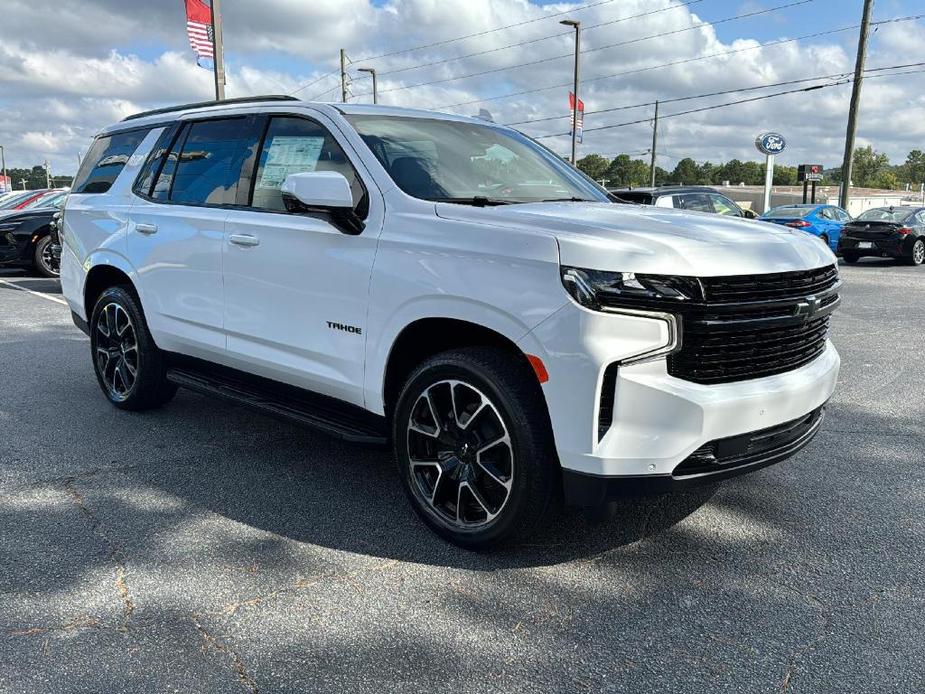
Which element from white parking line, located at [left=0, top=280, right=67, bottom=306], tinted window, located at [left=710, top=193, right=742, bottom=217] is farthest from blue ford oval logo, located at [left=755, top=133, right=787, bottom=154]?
white parking line, located at [left=0, top=280, right=67, bottom=306]

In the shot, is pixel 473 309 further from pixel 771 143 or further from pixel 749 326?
pixel 771 143

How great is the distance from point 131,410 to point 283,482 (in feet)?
6.18

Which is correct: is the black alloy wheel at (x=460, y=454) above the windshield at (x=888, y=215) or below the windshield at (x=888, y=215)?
below

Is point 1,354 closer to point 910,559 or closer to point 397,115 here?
point 397,115

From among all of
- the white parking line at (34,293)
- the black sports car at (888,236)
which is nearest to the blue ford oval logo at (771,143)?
the black sports car at (888,236)

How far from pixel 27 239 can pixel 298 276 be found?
12.9 meters

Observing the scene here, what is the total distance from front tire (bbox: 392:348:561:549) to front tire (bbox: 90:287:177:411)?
2413 mm

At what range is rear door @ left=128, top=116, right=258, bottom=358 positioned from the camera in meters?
4.50

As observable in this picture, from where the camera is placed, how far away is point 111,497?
4000 mm

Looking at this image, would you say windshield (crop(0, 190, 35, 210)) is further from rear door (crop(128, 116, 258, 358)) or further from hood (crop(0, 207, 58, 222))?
rear door (crop(128, 116, 258, 358))

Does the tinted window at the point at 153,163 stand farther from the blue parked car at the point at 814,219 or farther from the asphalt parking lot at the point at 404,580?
the blue parked car at the point at 814,219

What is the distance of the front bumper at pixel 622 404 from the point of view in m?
2.83

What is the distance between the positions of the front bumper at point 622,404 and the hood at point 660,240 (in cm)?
22

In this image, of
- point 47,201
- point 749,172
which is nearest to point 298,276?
point 47,201
